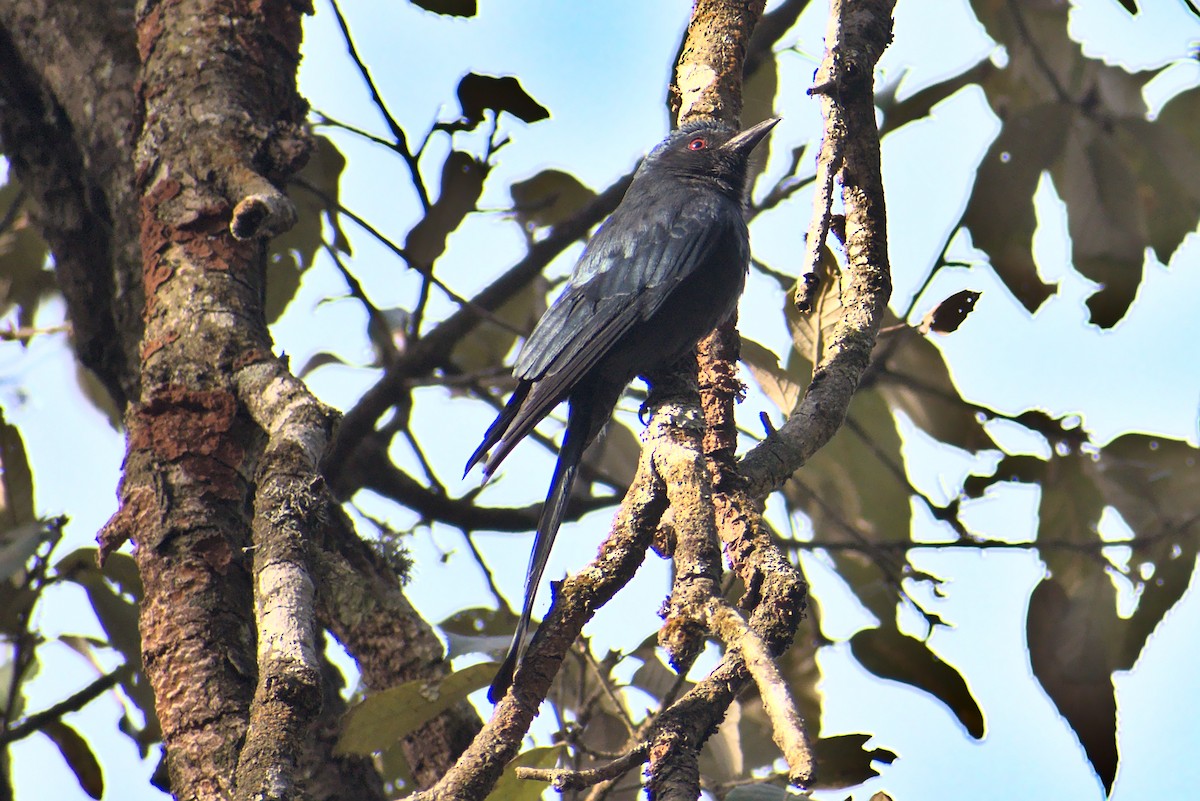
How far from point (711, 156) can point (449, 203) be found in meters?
1.01

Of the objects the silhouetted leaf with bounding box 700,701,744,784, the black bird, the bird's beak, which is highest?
the bird's beak

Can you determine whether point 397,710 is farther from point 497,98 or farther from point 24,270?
point 24,270

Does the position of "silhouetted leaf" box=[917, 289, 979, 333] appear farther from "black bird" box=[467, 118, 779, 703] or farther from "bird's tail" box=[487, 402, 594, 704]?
"bird's tail" box=[487, 402, 594, 704]

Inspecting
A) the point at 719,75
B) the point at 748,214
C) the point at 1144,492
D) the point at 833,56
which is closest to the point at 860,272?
the point at 833,56

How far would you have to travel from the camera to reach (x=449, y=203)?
4.50 meters

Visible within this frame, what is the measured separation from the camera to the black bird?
3.45m

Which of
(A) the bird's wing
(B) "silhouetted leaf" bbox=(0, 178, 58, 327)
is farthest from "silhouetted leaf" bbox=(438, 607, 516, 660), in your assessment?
(B) "silhouetted leaf" bbox=(0, 178, 58, 327)

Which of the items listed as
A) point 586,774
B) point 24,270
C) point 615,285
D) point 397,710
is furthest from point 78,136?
point 586,774

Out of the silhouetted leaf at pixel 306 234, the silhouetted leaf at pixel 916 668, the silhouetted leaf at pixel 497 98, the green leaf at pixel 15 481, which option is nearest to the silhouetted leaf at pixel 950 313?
the silhouetted leaf at pixel 916 668

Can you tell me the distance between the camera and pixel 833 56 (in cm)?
267

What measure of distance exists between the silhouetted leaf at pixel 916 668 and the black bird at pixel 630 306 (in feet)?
3.70

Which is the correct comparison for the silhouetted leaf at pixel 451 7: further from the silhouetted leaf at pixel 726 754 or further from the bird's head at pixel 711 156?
the silhouetted leaf at pixel 726 754

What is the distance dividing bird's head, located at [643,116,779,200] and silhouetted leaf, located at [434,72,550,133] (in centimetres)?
49

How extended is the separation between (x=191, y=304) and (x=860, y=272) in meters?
1.72
